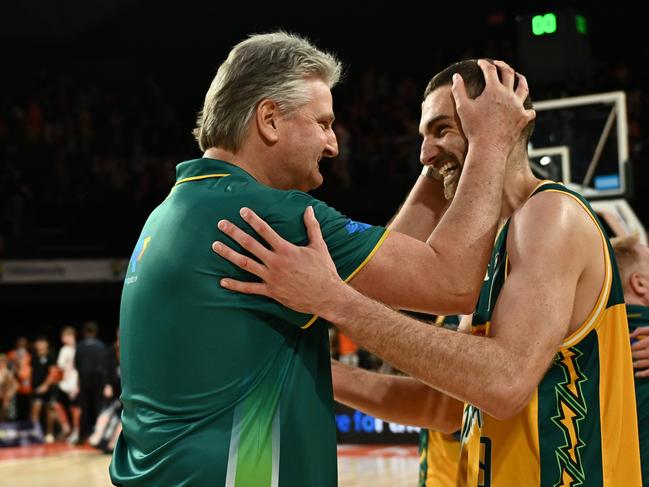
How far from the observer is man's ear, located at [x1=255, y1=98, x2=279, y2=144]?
2146mm

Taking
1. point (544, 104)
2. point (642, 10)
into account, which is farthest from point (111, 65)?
point (544, 104)

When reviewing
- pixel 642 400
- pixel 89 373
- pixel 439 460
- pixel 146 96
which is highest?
pixel 146 96

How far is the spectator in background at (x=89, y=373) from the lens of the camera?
1270cm

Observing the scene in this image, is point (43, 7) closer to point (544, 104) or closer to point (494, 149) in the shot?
point (544, 104)

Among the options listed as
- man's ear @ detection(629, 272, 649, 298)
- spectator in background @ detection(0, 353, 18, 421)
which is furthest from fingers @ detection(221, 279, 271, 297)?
spectator in background @ detection(0, 353, 18, 421)

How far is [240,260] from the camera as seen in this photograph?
1.98 meters

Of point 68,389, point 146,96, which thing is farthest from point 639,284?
point 146,96

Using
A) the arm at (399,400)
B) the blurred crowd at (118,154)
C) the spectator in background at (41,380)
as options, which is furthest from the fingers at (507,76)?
the spectator in background at (41,380)

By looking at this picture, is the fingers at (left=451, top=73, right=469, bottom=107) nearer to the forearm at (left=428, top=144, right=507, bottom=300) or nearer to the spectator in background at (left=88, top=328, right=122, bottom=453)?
the forearm at (left=428, top=144, right=507, bottom=300)

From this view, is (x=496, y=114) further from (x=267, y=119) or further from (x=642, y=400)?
(x=642, y=400)

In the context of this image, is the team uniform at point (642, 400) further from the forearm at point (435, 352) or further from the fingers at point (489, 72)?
the fingers at point (489, 72)

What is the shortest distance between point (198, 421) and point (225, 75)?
85 centimetres

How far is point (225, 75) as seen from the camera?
2.20 m

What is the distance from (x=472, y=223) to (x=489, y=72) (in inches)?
17.3
